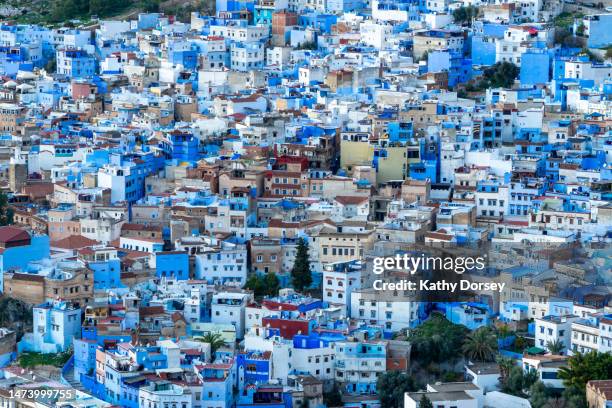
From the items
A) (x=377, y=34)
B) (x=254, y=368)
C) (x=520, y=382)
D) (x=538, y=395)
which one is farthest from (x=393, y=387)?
(x=377, y=34)

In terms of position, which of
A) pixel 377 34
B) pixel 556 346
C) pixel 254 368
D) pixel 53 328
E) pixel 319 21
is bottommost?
pixel 254 368

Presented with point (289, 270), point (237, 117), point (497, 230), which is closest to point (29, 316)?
point (289, 270)

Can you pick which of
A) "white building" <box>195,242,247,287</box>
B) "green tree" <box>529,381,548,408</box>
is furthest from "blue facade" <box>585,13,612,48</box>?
"green tree" <box>529,381,548,408</box>

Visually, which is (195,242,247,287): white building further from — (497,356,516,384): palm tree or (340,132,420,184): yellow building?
(497,356,516,384): palm tree

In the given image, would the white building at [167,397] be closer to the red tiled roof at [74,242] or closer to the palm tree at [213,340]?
the palm tree at [213,340]

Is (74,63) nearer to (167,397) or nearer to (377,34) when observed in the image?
(377,34)

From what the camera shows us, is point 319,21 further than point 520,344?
Yes
